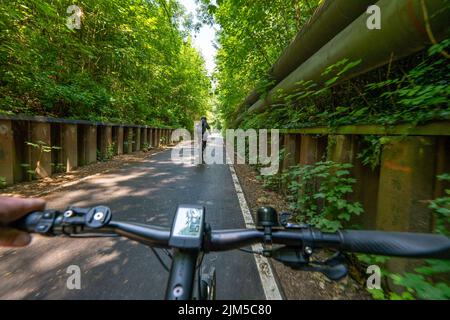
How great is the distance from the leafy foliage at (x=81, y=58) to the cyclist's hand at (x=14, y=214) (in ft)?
20.2

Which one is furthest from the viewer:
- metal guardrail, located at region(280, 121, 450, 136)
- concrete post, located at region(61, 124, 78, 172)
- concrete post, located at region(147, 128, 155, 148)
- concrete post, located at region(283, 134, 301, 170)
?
concrete post, located at region(147, 128, 155, 148)

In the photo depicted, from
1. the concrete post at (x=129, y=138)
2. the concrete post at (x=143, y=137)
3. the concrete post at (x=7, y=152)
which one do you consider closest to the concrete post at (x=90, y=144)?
the concrete post at (x=7, y=152)

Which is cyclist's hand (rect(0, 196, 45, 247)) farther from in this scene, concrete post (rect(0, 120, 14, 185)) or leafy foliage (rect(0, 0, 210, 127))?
leafy foliage (rect(0, 0, 210, 127))

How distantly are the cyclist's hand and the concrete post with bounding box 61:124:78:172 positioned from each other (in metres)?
7.05

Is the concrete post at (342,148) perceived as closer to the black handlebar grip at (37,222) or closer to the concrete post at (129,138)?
the black handlebar grip at (37,222)

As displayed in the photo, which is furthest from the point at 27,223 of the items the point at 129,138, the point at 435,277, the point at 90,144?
the point at 129,138

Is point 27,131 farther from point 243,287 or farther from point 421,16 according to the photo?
point 421,16

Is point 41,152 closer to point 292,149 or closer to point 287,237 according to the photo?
point 292,149

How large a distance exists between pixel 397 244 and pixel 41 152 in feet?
24.1

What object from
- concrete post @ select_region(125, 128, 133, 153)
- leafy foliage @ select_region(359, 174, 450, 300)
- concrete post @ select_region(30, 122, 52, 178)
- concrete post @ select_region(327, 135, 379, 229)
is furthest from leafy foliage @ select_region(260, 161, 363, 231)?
concrete post @ select_region(125, 128, 133, 153)

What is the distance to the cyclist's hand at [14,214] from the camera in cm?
90

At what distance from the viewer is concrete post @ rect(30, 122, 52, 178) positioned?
568cm

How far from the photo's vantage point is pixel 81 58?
895cm
